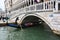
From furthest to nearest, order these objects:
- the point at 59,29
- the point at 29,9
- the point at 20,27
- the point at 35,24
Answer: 1. the point at 35,24
2. the point at 20,27
3. the point at 29,9
4. the point at 59,29

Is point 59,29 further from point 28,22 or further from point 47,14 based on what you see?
point 28,22

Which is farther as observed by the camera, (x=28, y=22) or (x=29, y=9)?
(x=28, y=22)

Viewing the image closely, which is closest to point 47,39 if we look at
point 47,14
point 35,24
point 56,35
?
point 56,35

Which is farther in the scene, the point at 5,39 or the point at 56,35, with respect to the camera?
the point at 5,39

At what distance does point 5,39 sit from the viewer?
1195 centimetres

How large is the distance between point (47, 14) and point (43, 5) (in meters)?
0.85

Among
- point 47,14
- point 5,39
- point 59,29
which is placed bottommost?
point 5,39

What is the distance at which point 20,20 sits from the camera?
18.1 meters

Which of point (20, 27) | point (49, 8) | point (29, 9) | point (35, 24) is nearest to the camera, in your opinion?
point (49, 8)

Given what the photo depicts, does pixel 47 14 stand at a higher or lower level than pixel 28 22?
higher

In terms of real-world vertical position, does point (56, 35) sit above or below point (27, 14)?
below

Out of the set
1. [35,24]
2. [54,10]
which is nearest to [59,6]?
[54,10]

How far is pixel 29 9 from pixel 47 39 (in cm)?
535

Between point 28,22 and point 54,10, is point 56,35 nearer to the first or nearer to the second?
point 54,10
